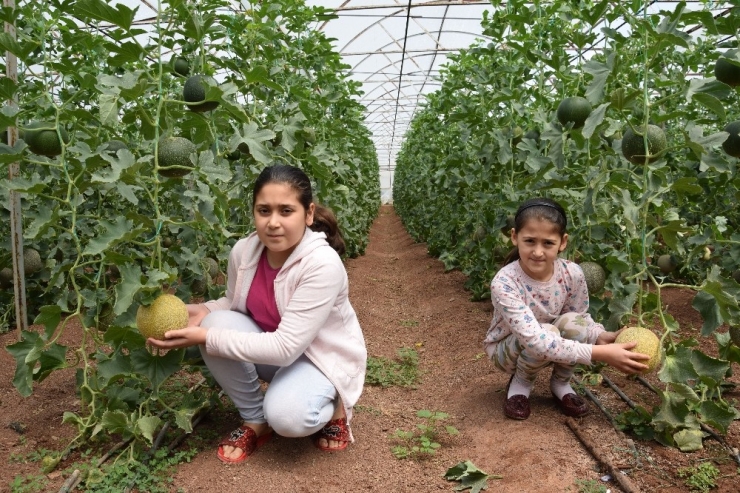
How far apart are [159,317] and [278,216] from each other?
0.53m

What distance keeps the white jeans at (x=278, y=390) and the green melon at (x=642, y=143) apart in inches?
54.2

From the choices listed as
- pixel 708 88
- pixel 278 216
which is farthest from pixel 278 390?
pixel 708 88

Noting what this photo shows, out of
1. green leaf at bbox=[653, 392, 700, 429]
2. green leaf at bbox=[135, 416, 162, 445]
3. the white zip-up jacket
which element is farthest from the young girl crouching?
green leaf at bbox=[135, 416, 162, 445]

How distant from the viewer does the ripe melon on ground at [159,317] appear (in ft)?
6.58

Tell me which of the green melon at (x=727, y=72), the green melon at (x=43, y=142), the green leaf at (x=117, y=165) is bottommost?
the green leaf at (x=117, y=165)

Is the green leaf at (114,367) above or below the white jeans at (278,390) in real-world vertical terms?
above

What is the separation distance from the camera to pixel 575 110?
2.73m

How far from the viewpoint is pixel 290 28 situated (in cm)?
431

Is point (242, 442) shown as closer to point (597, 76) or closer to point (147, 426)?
point (147, 426)

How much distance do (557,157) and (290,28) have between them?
2336 millimetres

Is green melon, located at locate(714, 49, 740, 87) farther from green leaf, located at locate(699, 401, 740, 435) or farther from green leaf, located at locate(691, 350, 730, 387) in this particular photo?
green leaf, located at locate(699, 401, 740, 435)

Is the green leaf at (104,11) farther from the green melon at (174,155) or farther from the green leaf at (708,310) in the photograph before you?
the green leaf at (708,310)

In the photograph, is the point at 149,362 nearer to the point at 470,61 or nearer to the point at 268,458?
the point at 268,458

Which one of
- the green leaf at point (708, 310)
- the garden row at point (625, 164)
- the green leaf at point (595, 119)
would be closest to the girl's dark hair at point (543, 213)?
the garden row at point (625, 164)
